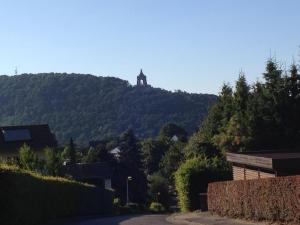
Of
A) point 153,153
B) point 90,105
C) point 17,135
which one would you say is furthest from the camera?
point 90,105

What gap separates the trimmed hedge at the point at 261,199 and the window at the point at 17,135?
137 feet

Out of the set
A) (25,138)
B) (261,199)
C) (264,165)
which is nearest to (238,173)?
(264,165)

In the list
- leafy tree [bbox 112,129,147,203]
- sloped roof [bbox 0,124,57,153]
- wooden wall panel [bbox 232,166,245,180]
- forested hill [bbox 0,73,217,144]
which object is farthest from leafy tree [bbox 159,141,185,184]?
wooden wall panel [bbox 232,166,245,180]

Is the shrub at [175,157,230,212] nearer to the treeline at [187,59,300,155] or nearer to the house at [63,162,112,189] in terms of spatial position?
the treeline at [187,59,300,155]

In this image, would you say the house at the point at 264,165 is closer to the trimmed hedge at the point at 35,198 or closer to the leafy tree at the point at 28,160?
the trimmed hedge at the point at 35,198

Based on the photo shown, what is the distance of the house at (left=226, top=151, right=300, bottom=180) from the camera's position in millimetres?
26031

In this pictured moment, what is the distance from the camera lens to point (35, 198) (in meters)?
24.9

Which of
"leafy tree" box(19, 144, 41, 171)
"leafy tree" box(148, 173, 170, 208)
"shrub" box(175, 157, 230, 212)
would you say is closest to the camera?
"leafy tree" box(19, 144, 41, 171)

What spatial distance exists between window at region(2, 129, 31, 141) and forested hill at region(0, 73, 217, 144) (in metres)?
60.8

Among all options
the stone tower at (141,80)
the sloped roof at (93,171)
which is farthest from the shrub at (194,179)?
the stone tower at (141,80)

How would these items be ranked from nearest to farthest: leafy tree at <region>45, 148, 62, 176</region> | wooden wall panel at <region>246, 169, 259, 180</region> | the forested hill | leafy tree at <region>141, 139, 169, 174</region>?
1. wooden wall panel at <region>246, 169, 259, 180</region>
2. leafy tree at <region>45, 148, 62, 176</region>
3. leafy tree at <region>141, 139, 169, 174</region>
4. the forested hill

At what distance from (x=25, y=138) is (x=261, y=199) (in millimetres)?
49237

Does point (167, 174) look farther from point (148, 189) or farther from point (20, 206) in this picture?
point (20, 206)

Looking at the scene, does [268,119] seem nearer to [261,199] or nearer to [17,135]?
[261,199]
